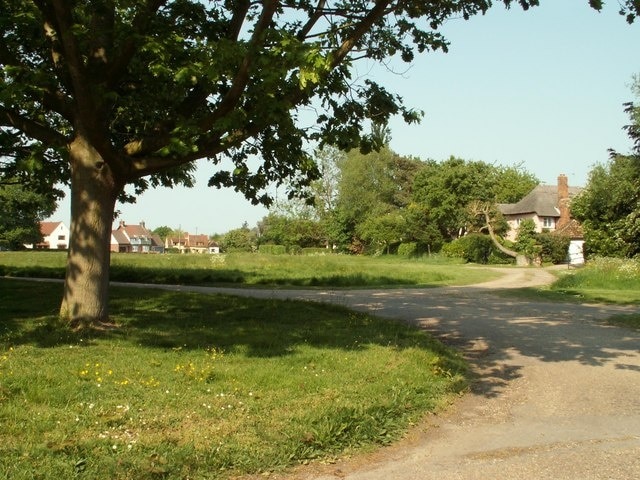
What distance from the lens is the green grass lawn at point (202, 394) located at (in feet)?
15.6

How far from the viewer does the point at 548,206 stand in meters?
66.8

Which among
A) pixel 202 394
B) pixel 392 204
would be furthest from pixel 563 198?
pixel 202 394

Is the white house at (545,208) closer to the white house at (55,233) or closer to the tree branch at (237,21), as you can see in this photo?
the tree branch at (237,21)

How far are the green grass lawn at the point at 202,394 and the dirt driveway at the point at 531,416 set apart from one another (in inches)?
13.6

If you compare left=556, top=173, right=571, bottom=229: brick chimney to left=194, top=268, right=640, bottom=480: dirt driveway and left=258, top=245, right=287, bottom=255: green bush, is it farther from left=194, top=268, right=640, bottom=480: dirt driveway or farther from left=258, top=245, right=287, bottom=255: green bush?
left=194, top=268, right=640, bottom=480: dirt driveway

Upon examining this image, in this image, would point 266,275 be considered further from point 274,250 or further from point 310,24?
point 274,250

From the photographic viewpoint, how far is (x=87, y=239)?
9.93 m

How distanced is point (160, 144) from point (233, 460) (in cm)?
630

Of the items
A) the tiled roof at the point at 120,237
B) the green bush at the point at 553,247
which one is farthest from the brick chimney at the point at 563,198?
the tiled roof at the point at 120,237

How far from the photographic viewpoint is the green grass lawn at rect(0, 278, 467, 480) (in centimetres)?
475

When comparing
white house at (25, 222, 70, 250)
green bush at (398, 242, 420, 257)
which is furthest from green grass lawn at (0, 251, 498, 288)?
white house at (25, 222, 70, 250)

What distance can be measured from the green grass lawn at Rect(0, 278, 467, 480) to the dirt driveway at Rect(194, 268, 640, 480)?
0.35m

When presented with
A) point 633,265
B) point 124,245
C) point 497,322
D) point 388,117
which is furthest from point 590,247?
point 124,245

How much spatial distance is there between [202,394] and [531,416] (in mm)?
3477
